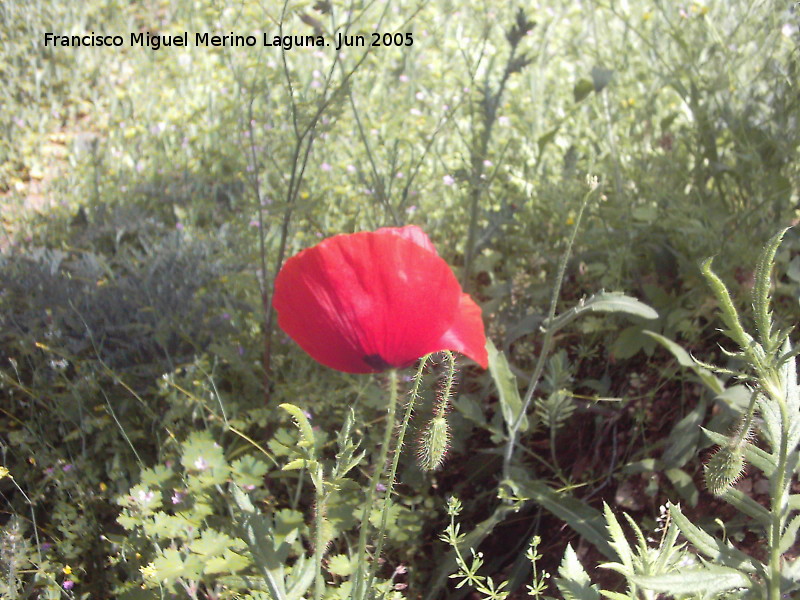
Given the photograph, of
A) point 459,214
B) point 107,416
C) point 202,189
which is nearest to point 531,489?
point 107,416

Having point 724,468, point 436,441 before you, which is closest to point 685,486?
point 724,468

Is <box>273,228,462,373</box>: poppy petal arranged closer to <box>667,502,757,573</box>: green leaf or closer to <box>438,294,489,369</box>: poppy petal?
<box>438,294,489,369</box>: poppy petal

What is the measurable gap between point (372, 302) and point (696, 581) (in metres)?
0.52

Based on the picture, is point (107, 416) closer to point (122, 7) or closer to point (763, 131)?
point (763, 131)

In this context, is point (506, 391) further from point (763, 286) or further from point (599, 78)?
point (599, 78)

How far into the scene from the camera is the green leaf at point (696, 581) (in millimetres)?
958

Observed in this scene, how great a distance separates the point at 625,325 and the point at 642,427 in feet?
1.01

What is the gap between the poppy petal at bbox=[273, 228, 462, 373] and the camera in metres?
0.96

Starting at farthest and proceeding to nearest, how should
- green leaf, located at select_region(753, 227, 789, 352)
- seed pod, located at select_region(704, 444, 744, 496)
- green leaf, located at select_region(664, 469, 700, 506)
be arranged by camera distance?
1. green leaf, located at select_region(664, 469, 700, 506)
2. seed pod, located at select_region(704, 444, 744, 496)
3. green leaf, located at select_region(753, 227, 789, 352)

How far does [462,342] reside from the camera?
40.6 inches

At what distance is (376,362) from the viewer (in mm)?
1030

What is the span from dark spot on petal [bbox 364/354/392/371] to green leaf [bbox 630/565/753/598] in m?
0.39

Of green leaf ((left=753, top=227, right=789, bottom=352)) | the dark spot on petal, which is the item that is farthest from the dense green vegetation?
the dark spot on petal

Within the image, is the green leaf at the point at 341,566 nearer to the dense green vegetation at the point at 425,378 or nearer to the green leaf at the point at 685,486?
the dense green vegetation at the point at 425,378
